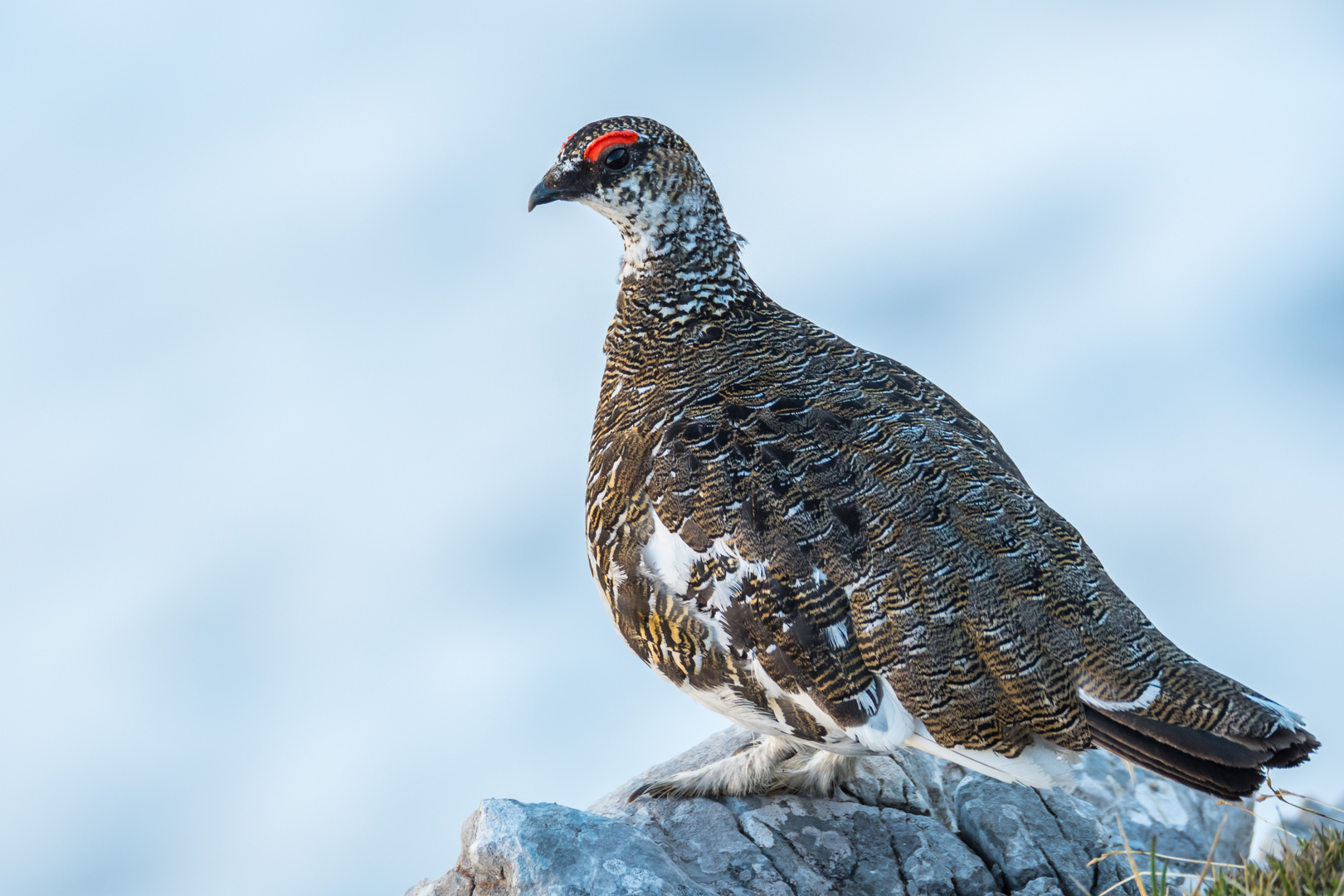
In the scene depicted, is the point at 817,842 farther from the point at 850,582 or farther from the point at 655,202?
the point at 655,202

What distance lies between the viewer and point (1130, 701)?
328cm

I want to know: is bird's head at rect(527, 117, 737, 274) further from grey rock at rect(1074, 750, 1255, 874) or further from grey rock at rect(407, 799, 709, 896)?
grey rock at rect(1074, 750, 1255, 874)

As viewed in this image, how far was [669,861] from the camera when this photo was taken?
3664mm

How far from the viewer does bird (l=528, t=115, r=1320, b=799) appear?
3.32 meters

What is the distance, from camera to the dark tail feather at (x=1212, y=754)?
312 cm

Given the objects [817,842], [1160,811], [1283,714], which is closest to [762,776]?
[817,842]

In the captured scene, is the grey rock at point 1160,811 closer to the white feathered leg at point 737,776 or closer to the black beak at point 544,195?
the white feathered leg at point 737,776

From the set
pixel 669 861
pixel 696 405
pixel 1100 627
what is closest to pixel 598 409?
pixel 696 405

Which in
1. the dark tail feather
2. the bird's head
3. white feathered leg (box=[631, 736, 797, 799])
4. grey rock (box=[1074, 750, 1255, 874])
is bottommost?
the dark tail feather

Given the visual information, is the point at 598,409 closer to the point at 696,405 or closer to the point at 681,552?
the point at 696,405

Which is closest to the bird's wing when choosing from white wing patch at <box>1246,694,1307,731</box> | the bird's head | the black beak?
white wing patch at <box>1246,694,1307,731</box>

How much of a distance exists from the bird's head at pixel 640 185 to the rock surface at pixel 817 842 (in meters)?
2.17

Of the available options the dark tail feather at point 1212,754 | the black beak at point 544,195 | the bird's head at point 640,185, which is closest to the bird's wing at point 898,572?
the dark tail feather at point 1212,754

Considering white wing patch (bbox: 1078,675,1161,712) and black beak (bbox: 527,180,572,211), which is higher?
black beak (bbox: 527,180,572,211)
